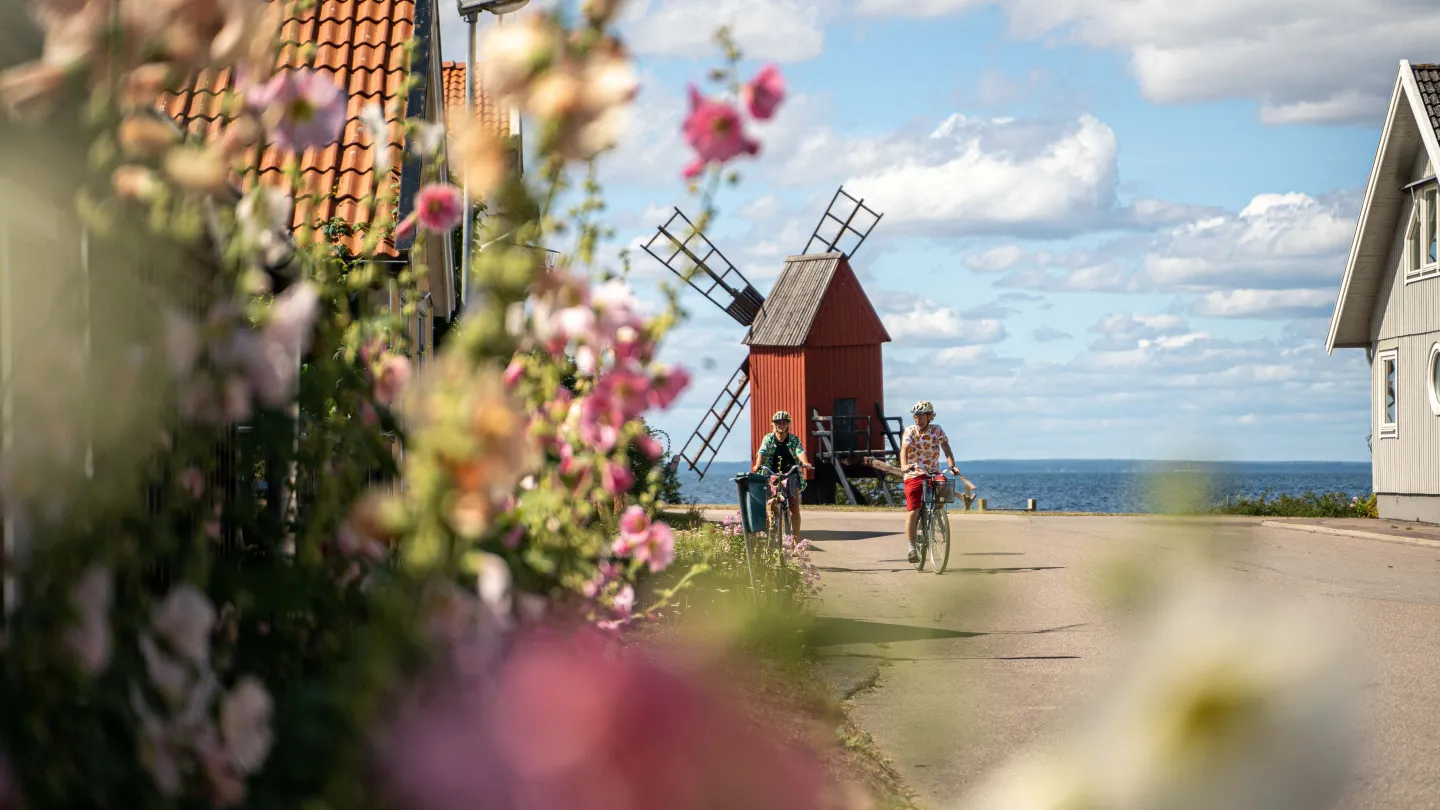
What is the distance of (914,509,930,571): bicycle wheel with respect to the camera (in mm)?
15930

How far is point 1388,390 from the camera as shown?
2852 cm

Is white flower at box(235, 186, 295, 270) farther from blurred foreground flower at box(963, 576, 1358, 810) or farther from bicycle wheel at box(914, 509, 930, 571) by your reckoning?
bicycle wheel at box(914, 509, 930, 571)

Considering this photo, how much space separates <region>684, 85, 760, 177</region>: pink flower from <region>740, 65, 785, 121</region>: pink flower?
7 cm

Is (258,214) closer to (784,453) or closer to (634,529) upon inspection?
(634,529)

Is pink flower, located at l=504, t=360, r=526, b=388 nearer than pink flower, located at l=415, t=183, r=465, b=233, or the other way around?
pink flower, located at l=415, t=183, r=465, b=233

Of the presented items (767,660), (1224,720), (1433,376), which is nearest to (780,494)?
(767,660)

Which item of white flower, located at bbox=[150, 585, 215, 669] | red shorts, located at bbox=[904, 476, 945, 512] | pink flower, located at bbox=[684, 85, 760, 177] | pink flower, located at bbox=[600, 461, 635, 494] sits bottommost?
red shorts, located at bbox=[904, 476, 945, 512]

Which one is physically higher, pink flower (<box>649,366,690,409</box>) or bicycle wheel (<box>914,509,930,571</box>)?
pink flower (<box>649,366,690,409</box>)

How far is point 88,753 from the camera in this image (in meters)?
1.31

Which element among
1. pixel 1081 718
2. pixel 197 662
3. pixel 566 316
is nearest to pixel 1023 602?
pixel 1081 718

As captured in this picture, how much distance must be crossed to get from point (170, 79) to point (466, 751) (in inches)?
46.6

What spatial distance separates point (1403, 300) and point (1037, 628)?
19912 millimetres

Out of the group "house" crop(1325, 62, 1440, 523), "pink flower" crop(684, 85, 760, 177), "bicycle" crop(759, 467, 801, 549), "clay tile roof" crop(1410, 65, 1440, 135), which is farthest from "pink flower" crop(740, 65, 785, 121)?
"clay tile roof" crop(1410, 65, 1440, 135)

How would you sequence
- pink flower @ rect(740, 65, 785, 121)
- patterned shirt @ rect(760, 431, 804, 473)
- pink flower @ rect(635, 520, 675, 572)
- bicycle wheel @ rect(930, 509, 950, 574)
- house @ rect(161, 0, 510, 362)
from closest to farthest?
pink flower @ rect(740, 65, 785, 121) → pink flower @ rect(635, 520, 675, 572) → house @ rect(161, 0, 510, 362) → patterned shirt @ rect(760, 431, 804, 473) → bicycle wheel @ rect(930, 509, 950, 574)
